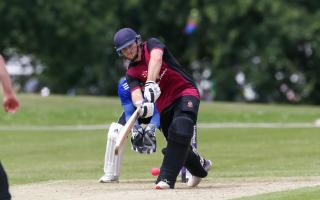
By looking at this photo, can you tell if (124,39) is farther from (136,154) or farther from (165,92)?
(136,154)

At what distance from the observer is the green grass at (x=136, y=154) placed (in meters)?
15.9

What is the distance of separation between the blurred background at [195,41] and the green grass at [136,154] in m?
11.5

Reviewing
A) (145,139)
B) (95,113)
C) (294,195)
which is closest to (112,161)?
(145,139)

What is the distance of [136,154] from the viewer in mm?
20172

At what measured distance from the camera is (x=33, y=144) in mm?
22766

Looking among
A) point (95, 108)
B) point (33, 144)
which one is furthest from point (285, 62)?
point (33, 144)

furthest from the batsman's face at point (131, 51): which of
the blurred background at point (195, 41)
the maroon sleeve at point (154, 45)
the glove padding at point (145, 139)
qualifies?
the blurred background at point (195, 41)

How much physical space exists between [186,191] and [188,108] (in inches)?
36.1

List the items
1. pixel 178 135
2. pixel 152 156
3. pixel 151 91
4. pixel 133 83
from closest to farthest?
1. pixel 151 91
2. pixel 178 135
3. pixel 133 83
4. pixel 152 156

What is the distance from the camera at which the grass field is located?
15.6 meters

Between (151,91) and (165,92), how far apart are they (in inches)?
24.7

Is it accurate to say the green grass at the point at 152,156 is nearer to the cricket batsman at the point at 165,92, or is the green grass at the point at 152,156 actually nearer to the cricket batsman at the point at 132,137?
the cricket batsman at the point at 132,137

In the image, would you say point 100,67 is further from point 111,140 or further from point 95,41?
point 111,140

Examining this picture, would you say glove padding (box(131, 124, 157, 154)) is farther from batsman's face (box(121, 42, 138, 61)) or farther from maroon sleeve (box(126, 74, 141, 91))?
batsman's face (box(121, 42, 138, 61))
